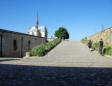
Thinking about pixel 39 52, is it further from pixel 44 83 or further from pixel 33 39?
pixel 33 39

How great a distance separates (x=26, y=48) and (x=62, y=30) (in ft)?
162

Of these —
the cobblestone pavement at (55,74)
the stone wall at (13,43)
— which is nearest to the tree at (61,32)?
the stone wall at (13,43)

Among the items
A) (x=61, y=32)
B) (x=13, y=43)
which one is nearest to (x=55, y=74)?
(x=13, y=43)

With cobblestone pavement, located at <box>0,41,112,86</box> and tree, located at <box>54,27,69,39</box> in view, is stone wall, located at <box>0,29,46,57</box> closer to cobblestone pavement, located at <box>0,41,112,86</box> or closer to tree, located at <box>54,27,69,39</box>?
cobblestone pavement, located at <box>0,41,112,86</box>

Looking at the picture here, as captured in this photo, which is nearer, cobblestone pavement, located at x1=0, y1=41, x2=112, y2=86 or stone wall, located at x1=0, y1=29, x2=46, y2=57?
cobblestone pavement, located at x1=0, y1=41, x2=112, y2=86

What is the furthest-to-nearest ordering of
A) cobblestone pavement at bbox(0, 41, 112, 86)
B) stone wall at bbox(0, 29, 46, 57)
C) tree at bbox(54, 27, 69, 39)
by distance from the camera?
tree at bbox(54, 27, 69, 39) → stone wall at bbox(0, 29, 46, 57) → cobblestone pavement at bbox(0, 41, 112, 86)

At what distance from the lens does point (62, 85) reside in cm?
429

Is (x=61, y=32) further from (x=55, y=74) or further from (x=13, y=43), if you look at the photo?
(x=55, y=74)

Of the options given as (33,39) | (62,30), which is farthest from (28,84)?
(62,30)

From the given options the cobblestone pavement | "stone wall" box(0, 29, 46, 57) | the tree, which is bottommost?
the cobblestone pavement

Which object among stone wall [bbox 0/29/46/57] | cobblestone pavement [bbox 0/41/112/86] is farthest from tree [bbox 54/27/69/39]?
cobblestone pavement [bbox 0/41/112/86]

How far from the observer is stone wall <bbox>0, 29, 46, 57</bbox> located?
1850 centimetres

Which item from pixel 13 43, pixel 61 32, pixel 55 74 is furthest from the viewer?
pixel 61 32

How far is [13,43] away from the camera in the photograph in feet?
70.7
